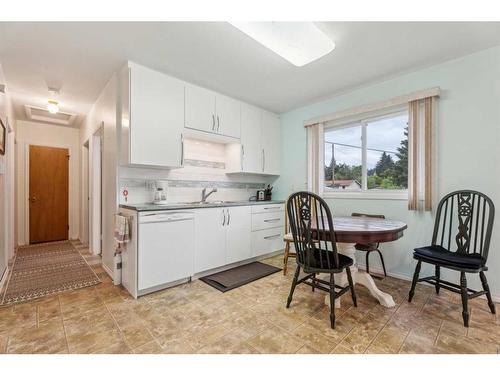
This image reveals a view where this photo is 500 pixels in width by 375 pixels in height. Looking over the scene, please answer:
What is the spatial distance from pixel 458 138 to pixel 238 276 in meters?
2.74

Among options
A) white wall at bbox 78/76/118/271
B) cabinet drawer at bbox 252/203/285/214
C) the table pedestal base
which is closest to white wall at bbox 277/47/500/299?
the table pedestal base

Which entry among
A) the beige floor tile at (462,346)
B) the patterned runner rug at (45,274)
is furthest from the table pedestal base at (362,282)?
the patterned runner rug at (45,274)

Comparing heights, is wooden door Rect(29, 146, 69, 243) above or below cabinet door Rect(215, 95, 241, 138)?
below

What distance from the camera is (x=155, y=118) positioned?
103 inches

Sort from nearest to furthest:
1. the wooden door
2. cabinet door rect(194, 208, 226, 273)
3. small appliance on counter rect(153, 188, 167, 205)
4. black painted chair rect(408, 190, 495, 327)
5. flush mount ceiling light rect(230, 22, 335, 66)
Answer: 1. flush mount ceiling light rect(230, 22, 335, 66)
2. black painted chair rect(408, 190, 495, 327)
3. cabinet door rect(194, 208, 226, 273)
4. small appliance on counter rect(153, 188, 167, 205)
5. the wooden door

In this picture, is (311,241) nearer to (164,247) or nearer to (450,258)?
(450,258)

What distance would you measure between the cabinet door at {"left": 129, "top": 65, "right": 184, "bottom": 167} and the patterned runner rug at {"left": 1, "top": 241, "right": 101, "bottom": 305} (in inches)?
59.8

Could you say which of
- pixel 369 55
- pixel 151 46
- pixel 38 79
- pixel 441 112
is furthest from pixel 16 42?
pixel 441 112

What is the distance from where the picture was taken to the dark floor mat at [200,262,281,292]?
2578 mm

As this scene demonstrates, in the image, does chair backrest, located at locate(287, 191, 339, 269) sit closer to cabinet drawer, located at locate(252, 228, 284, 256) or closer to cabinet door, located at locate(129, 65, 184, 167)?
cabinet drawer, located at locate(252, 228, 284, 256)

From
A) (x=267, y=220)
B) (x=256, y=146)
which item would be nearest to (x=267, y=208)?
(x=267, y=220)
